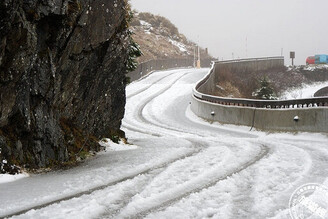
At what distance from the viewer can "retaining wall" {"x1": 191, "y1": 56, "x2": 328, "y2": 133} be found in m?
16.4

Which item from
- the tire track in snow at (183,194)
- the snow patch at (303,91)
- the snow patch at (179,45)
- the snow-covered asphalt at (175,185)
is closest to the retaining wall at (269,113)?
the snow-covered asphalt at (175,185)

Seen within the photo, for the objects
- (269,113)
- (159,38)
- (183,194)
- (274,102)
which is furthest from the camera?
(159,38)

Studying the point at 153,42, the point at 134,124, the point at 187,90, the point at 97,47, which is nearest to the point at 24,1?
the point at 97,47

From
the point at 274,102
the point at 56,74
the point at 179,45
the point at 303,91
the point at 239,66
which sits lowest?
the point at 303,91

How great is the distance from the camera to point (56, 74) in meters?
9.77

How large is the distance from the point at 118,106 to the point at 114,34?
326cm

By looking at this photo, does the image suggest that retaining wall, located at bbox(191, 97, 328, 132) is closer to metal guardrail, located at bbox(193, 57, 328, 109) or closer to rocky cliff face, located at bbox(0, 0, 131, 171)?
metal guardrail, located at bbox(193, 57, 328, 109)

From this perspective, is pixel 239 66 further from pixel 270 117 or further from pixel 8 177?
pixel 8 177

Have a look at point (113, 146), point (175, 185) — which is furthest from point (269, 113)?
point (175, 185)

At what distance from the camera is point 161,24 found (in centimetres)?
9688

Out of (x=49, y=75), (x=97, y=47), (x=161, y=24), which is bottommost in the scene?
(x=49, y=75)

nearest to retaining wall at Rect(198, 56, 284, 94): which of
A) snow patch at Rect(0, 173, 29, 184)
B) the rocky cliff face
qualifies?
the rocky cliff face

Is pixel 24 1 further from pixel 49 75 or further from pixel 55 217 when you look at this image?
pixel 55 217

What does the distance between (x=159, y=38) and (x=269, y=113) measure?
238 ft
